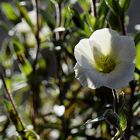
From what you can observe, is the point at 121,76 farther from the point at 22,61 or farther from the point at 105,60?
the point at 22,61

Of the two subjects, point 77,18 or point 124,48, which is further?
point 77,18

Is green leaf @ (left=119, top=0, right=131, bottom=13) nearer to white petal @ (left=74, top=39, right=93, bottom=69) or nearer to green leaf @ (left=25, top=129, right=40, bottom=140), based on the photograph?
white petal @ (left=74, top=39, right=93, bottom=69)

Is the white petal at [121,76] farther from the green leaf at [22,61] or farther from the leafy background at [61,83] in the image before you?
the green leaf at [22,61]

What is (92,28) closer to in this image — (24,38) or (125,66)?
(125,66)

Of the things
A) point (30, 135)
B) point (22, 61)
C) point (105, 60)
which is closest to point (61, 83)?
point (22, 61)

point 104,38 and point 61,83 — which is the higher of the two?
point 104,38

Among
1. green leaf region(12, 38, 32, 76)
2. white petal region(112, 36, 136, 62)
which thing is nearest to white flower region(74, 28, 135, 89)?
white petal region(112, 36, 136, 62)

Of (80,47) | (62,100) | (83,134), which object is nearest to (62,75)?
(62,100)
